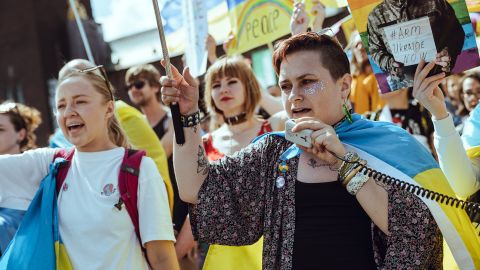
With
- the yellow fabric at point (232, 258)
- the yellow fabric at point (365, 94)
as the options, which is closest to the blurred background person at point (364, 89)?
the yellow fabric at point (365, 94)

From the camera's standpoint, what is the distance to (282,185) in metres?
2.36

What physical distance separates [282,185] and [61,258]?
1.06m

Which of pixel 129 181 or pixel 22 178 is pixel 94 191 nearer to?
pixel 129 181

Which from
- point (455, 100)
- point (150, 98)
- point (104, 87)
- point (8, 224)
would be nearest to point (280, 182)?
point (104, 87)

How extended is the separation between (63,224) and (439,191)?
156 cm

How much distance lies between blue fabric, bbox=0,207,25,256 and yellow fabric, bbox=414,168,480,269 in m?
1.87

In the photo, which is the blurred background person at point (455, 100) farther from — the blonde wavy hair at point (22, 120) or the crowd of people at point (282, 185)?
the blonde wavy hair at point (22, 120)

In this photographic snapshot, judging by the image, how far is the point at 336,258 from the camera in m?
2.24

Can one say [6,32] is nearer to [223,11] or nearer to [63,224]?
[223,11]

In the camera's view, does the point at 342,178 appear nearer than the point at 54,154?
Yes

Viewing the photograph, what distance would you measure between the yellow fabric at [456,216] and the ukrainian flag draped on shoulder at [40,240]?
4.91 feet

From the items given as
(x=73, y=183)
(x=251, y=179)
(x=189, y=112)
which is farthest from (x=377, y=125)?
(x=73, y=183)

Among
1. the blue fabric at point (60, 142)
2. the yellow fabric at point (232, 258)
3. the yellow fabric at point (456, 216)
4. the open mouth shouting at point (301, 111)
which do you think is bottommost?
the yellow fabric at point (232, 258)

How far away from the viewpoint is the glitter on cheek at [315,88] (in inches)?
92.1
